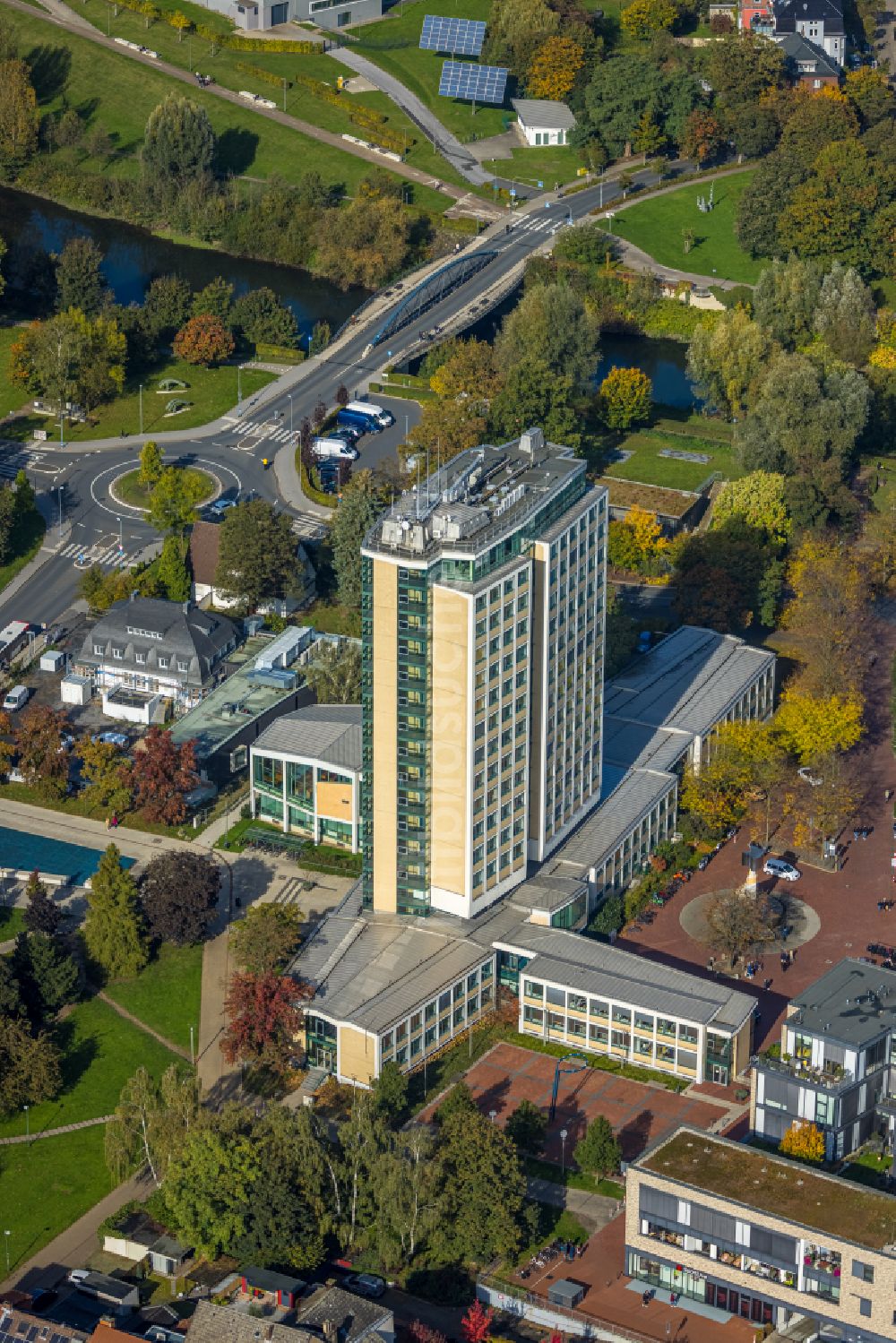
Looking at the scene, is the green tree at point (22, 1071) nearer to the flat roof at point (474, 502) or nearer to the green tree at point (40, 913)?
the green tree at point (40, 913)

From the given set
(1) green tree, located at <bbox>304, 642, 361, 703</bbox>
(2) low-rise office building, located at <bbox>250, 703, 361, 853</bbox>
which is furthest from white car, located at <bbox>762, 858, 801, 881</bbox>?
(1) green tree, located at <bbox>304, 642, 361, 703</bbox>

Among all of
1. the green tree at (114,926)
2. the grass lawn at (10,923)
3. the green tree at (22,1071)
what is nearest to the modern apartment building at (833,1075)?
the green tree at (114,926)

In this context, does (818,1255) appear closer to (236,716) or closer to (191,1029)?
(191,1029)

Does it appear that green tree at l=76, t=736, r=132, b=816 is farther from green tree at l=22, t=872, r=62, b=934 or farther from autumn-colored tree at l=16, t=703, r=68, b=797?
green tree at l=22, t=872, r=62, b=934

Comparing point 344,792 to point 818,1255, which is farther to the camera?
point 344,792

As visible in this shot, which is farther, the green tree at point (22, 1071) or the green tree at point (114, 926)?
the green tree at point (114, 926)

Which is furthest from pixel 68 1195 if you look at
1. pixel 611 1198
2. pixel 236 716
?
pixel 236 716
